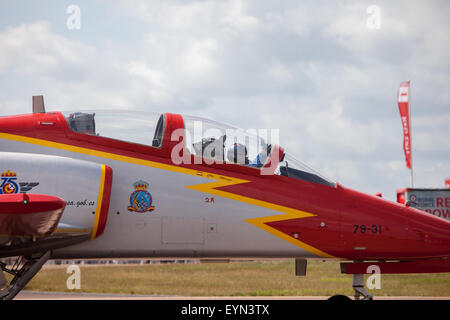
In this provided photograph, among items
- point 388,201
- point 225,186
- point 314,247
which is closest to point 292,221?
point 314,247

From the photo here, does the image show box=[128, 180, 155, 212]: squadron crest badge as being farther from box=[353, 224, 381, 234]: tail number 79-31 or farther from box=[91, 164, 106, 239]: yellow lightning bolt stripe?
box=[353, 224, 381, 234]: tail number 79-31

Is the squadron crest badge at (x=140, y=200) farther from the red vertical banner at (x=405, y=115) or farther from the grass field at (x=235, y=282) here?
the red vertical banner at (x=405, y=115)

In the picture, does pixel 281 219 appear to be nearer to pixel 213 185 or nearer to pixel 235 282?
pixel 213 185

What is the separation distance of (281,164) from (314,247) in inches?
56.5

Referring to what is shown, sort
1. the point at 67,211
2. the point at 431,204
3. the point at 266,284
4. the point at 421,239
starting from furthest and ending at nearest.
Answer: the point at 431,204 → the point at 266,284 → the point at 421,239 → the point at 67,211

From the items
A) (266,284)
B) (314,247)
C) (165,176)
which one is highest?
(165,176)

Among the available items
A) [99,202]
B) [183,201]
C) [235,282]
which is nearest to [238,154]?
[183,201]

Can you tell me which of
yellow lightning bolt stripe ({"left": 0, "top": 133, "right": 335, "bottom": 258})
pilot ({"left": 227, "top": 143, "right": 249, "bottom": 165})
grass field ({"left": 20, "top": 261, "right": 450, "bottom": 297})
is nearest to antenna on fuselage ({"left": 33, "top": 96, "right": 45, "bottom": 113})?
yellow lightning bolt stripe ({"left": 0, "top": 133, "right": 335, "bottom": 258})

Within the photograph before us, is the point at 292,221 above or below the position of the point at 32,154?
below

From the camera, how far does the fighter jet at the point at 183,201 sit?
8195mm

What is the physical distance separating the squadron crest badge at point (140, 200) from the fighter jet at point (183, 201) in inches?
0.6

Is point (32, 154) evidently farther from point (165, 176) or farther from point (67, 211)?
point (165, 176)

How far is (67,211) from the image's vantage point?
817cm

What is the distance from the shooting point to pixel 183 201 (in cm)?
842
